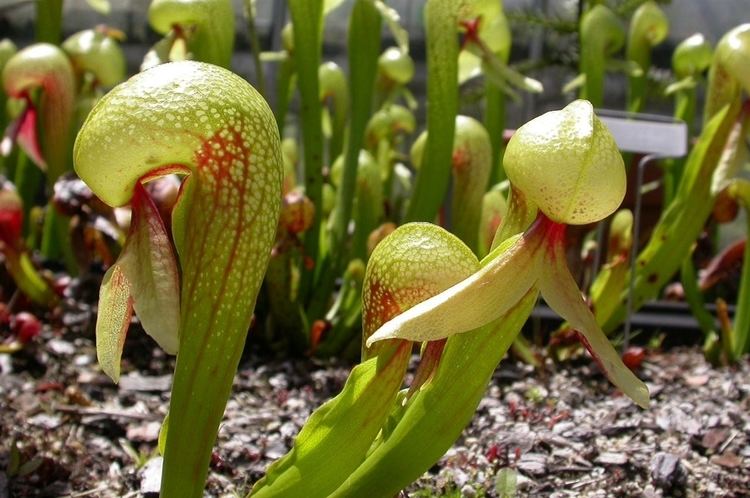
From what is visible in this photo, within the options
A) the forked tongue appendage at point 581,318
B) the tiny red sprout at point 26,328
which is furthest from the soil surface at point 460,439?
the forked tongue appendage at point 581,318

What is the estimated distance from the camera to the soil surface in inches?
44.4

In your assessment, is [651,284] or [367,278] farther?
[651,284]

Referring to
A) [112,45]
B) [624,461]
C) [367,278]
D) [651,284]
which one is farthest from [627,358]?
[112,45]

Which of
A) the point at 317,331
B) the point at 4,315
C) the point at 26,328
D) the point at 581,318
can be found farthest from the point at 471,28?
the point at 4,315

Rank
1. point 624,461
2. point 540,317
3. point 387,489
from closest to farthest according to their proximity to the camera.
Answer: point 387,489 < point 624,461 < point 540,317

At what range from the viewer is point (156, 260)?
67 centimetres

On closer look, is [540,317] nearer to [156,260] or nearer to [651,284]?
[651,284]

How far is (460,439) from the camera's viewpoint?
131 centimetres

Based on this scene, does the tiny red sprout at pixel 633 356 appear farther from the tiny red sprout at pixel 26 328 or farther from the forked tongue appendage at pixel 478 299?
the tiny red sprout at pixel 26 328

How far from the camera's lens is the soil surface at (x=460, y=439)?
113 centimetres

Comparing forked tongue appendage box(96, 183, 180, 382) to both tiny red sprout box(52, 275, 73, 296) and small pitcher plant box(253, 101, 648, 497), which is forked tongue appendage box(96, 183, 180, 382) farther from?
tiny red sprout box(52, 275, 73, 296)

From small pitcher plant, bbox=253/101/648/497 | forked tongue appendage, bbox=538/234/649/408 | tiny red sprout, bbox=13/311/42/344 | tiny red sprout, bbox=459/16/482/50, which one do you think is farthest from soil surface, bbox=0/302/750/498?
tiny red sprout, bbox=459/16/482/50

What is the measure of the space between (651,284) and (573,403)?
0.44 metres

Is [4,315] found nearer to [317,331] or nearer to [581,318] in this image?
[317,331]
